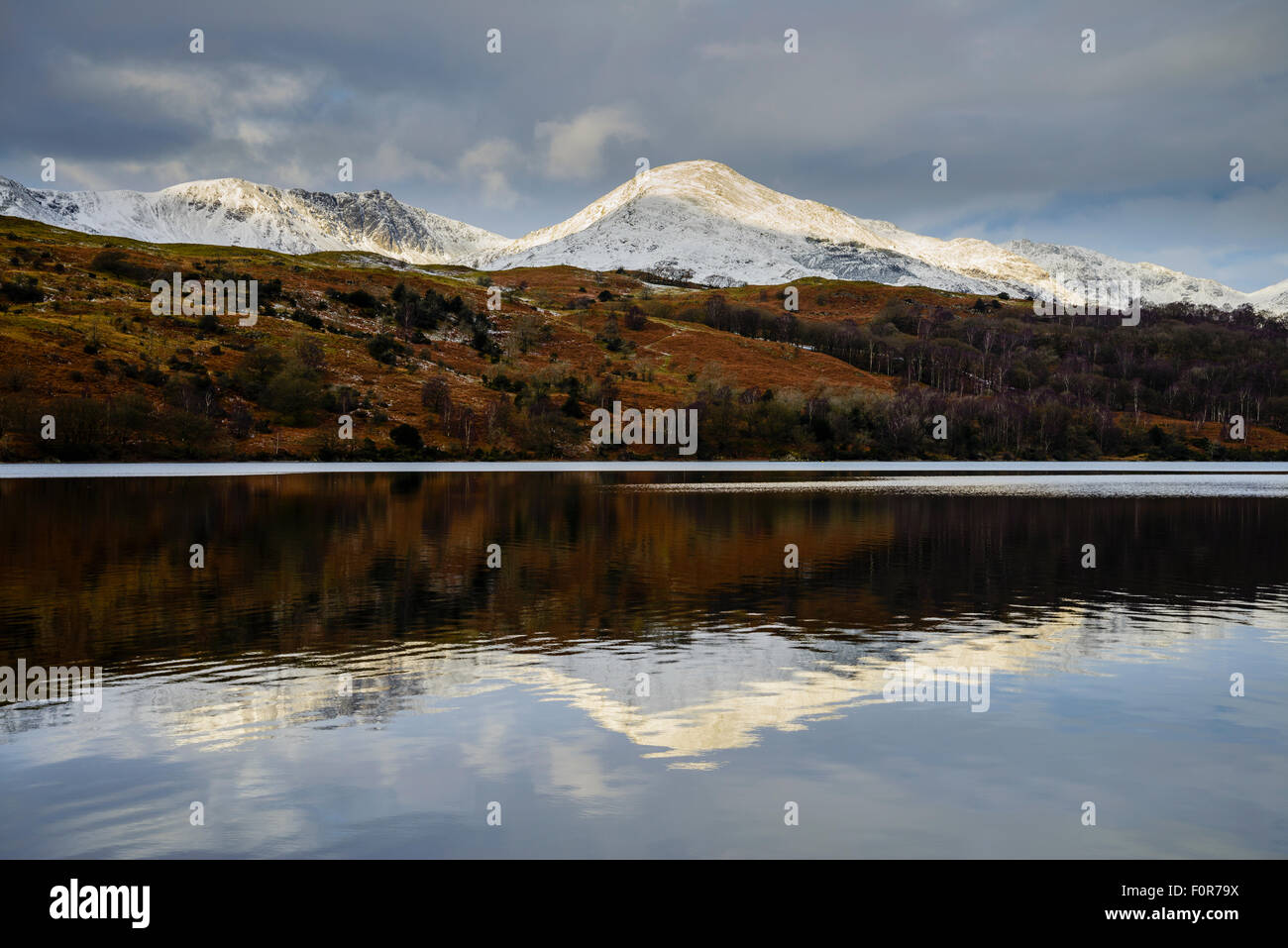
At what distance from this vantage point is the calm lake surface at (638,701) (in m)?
11.7

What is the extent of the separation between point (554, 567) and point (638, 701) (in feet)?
58.4

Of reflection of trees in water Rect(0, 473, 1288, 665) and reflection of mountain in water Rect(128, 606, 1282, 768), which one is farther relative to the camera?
reflection of trees in water Rect(0, 473, 1288, 665)

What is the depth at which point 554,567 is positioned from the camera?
34938mm

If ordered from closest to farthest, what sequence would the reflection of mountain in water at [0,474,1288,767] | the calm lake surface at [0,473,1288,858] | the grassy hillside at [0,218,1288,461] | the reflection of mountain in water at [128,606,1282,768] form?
the calm lake surface at [0,473,1288,858], the reflection of mountain in water at [128,606,1282,768], the reflection of mountain in water at [0,474,1288,767], the grassy hillside at [0,218,1288,461]

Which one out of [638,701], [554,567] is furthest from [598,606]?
[638,701]

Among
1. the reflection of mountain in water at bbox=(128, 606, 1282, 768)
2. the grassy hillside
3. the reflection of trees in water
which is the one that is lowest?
the reflection of mountain in water at bbox=(128, 606, 1282, 768)

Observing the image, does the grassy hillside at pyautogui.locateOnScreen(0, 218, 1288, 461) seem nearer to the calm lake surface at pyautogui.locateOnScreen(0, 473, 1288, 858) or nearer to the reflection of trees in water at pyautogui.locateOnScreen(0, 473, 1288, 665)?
the reflection of trees in water at pyautogui.locateOnScreen(0, 473, 1288, 665)

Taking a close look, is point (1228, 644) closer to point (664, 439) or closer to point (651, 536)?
point (651, 536)

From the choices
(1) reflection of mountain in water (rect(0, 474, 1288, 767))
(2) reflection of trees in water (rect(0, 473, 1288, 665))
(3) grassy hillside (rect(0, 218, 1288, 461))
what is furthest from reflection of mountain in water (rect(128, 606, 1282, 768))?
(3) grassy hillside (rect(0, 218, 1288, 461))

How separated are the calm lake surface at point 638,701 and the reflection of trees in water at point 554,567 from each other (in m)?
0.23

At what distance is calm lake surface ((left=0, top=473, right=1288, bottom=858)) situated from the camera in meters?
11.7

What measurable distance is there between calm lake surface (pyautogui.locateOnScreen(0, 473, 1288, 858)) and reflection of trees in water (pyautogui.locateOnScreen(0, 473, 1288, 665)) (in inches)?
9.0

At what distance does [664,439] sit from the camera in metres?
161
